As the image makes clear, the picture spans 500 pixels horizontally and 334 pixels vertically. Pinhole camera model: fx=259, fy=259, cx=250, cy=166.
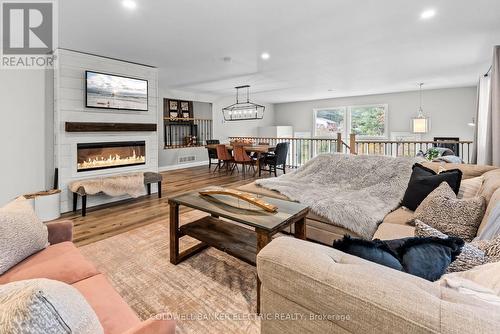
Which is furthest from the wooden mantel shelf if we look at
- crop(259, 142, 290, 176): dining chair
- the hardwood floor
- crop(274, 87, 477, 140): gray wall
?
crop(274, 87, 477, 140): gray wall

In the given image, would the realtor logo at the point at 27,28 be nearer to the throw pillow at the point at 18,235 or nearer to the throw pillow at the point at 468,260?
the throw pillow at the point at 18,235

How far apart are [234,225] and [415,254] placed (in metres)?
1.67

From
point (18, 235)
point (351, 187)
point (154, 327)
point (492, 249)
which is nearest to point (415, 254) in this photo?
point (492, 249)

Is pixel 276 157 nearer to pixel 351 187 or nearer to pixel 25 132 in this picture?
pixel 351 187

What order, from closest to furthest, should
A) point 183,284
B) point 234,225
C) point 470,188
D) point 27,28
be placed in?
point 183,284
point 470,188
point 234,225
point 27,28

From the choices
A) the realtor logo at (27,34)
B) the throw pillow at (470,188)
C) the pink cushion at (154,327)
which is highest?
the realtor logo at (27,34)

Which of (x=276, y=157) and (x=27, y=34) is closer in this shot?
(x=27, y=34)

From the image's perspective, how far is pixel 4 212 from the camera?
140 centimetres

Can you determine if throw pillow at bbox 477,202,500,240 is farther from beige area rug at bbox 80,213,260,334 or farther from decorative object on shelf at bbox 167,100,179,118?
decorative object on shelf at bbox 167,100,179,118

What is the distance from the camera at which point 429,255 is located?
97 cm

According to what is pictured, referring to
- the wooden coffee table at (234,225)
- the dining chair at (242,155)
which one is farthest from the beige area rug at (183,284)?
the dining chair at (242,155)

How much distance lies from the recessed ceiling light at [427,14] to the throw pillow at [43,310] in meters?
3.56

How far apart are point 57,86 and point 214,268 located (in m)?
3.43

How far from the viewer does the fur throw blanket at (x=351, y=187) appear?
222 cm
